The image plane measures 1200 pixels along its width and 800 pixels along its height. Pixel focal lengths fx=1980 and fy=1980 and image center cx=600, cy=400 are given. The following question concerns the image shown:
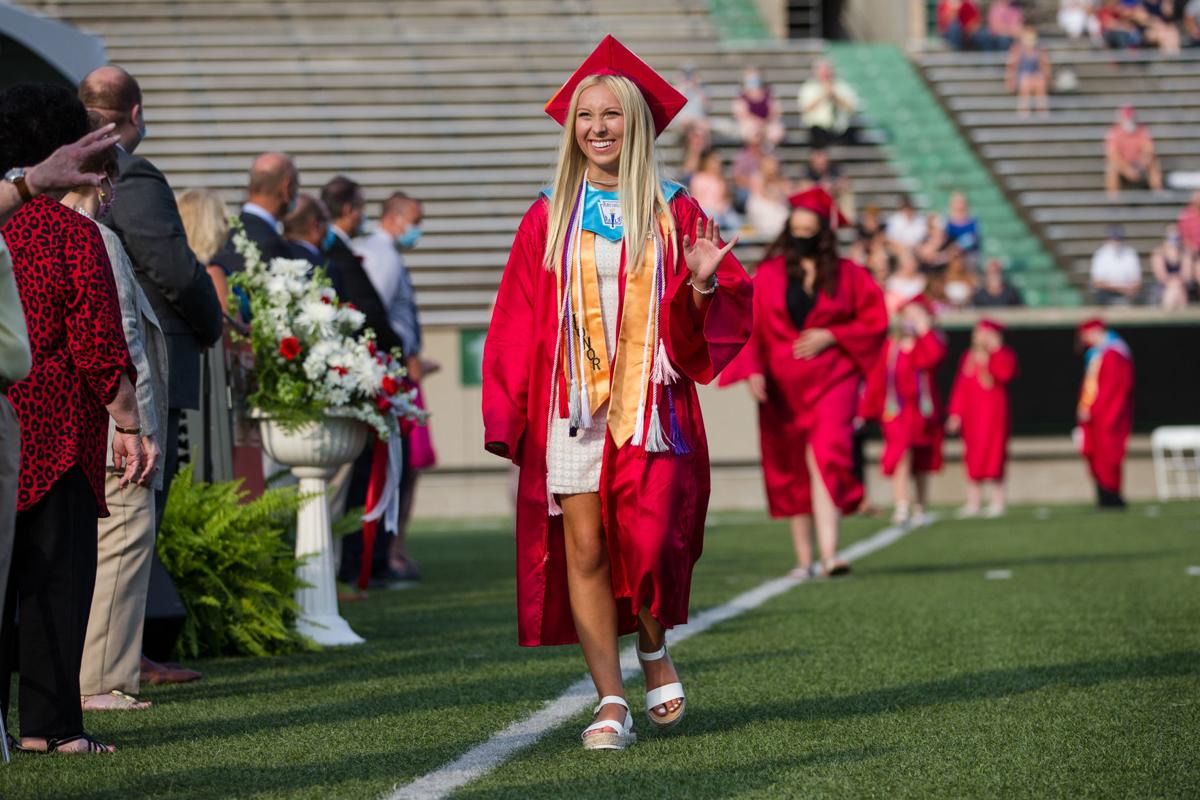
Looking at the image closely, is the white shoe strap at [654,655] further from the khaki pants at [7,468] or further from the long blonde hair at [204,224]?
the long blonde hair at [204,224]

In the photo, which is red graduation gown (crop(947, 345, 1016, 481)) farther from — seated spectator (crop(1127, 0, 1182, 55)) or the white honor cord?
the white honor cord

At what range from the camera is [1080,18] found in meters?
32.3

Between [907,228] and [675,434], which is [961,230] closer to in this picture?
[907,228]

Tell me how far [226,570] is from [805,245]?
505 centimetres

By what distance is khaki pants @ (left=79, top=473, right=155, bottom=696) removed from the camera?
6.08 m

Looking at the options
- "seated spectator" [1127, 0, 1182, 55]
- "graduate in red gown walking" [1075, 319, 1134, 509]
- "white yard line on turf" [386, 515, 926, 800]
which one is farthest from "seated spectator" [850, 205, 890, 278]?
"white yard line on turf" [386, 515, 926, 800]

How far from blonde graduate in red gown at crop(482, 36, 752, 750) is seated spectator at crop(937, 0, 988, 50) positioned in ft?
90.5

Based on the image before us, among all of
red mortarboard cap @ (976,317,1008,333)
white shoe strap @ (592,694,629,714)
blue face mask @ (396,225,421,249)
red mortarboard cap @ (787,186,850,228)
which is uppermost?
red mortarboard cap @ (787,186,850,228)

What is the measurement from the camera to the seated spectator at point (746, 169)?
26.1 meters

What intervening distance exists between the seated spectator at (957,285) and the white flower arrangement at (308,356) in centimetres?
1662

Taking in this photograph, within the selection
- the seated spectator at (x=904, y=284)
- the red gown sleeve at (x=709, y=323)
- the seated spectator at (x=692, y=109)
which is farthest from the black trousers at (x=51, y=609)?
the seated spectator at (x=692, y=109)

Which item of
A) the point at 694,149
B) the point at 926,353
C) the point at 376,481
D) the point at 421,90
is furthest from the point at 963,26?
the point at 376,481

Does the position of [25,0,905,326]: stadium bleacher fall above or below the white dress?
above

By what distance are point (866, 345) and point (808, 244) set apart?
69cm
